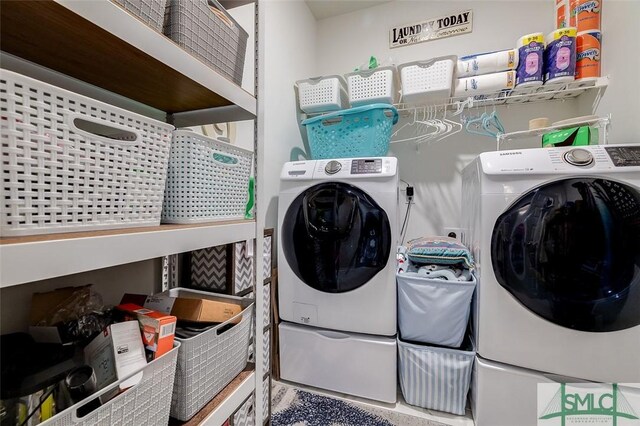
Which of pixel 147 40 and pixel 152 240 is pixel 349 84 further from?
pixel 152 240

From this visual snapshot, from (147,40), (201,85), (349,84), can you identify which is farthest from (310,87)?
Result: (147,40)

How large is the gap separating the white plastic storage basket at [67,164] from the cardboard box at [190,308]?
0.28m

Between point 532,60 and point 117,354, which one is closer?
point 117,354

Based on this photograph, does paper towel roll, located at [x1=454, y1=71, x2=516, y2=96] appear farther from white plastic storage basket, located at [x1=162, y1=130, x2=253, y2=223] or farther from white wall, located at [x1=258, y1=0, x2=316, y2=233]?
white plastic storage basket, located at [x1=162, y1=130, x2=253, y2=223]

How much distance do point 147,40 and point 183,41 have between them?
122mm

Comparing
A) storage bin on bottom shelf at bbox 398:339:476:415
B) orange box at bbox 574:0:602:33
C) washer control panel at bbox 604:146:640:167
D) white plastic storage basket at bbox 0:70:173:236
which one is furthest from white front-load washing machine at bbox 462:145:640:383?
white plastic storage basket at bbox 0:70:173:236

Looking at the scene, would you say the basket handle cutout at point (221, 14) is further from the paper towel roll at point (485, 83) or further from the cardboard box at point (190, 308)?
the paper towel roll at point (485, 83)

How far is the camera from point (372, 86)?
66.7 inches

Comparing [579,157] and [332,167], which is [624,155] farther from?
[332,167]

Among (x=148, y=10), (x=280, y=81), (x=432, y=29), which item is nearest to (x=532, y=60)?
(x=432, y=29)

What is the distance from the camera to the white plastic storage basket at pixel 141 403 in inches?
15.4

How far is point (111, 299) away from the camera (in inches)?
30.9

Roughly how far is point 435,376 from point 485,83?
161 centimetres

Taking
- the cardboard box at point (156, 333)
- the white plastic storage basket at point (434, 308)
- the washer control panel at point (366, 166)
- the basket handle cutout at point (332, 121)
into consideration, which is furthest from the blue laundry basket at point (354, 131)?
the cardboard box at point (156, 333)
